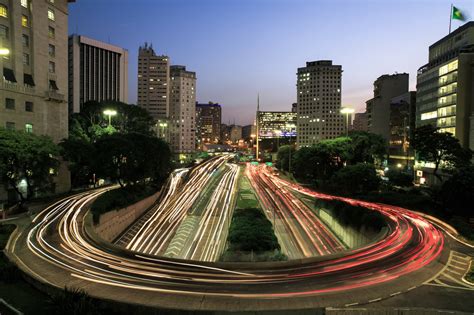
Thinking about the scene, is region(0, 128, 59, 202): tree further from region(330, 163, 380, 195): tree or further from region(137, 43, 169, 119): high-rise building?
region(137, 43, 169, 119): high-rise building

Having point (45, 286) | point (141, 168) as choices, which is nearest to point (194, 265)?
point (45, 286)

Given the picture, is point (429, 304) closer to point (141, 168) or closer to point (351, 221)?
point (351, 221)

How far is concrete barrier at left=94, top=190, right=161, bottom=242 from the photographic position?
35.2 meters

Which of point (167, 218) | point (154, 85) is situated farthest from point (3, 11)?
point (154, 85)

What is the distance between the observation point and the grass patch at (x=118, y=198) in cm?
3563

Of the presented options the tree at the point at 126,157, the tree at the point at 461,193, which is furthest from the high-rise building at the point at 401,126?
the tree at the point at 126,157

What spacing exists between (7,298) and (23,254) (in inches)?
311

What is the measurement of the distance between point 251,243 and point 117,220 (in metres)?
19.8

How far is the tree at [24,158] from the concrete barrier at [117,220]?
31.7 feet

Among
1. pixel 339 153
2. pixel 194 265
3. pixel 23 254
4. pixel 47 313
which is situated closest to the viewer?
pixel 47 313

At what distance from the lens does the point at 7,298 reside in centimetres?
1512

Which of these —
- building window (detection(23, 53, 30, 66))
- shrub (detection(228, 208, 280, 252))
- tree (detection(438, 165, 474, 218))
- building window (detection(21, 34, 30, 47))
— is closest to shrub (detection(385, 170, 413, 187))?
tree (detection(438, 165, 474, 218))

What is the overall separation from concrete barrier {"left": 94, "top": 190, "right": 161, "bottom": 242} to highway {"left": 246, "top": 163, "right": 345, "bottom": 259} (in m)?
19.1

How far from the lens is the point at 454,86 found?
70812mm
